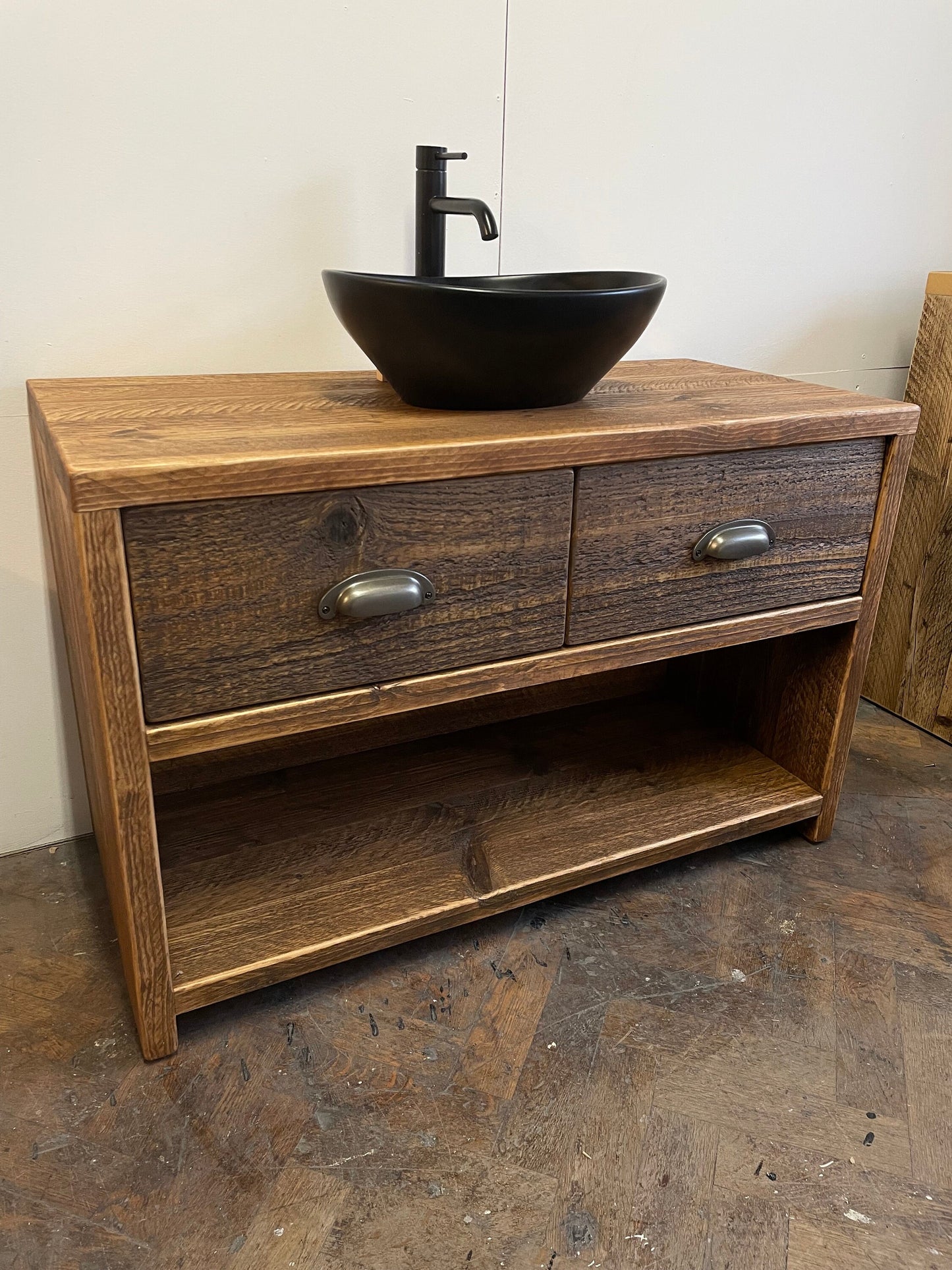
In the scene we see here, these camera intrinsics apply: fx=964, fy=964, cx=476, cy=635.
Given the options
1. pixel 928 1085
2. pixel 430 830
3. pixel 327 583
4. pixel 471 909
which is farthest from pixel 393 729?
pixel 928 1085

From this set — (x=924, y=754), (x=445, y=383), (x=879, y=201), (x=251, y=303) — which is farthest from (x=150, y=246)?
(x=924, y=754)

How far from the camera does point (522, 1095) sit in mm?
968

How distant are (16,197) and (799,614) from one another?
1.00 meters

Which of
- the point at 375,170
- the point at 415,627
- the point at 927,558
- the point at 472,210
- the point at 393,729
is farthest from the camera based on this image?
the point at 927,558

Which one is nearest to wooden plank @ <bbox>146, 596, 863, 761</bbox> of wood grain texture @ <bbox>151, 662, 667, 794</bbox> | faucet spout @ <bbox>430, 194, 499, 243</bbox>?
wood grain texture @ <bbox>151, 662, 667, 794</bbox>

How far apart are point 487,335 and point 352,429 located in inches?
6.0

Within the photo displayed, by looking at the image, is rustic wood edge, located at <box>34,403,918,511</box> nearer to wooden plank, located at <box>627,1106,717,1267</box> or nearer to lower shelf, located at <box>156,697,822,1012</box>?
lower shelf, located at <box>156,697,822,1012</box>

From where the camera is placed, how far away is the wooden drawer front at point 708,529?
0.99 metres

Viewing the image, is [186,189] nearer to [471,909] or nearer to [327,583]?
[327,583]

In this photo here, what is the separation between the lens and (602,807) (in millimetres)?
1286


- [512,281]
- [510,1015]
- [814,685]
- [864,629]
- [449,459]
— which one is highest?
[512,281]

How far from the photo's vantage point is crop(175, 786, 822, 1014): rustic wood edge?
987 millimetres

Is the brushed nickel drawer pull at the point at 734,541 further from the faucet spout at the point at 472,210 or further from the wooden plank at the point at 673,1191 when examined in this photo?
the wooden plank at the point at 673,1191

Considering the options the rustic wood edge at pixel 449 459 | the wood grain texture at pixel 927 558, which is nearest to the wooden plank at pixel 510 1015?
the rustic wood edge at pixel 449 459
